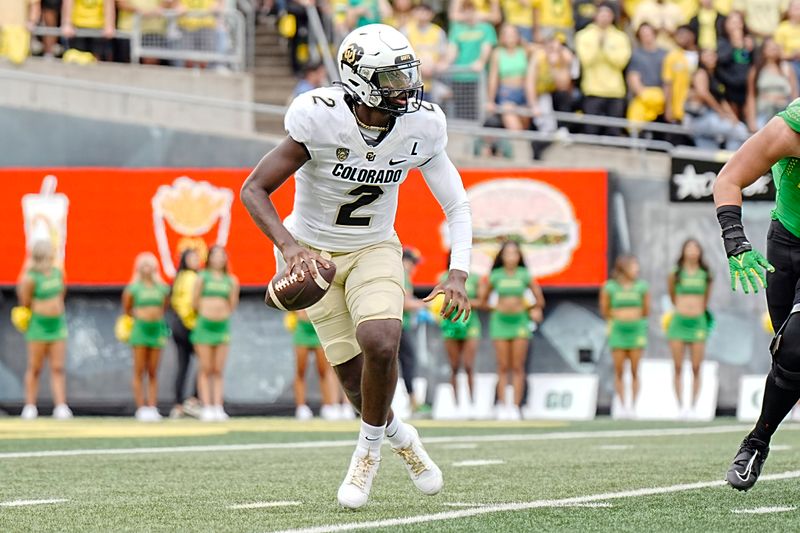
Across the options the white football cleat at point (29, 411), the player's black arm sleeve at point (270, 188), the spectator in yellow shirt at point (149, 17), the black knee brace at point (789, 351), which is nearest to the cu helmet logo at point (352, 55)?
the player's black arm sleeve at point (270, 188)

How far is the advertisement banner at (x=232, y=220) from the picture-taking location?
53.3 ft

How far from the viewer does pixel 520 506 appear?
6.12 metres

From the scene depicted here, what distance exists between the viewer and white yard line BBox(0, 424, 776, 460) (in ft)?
31.3

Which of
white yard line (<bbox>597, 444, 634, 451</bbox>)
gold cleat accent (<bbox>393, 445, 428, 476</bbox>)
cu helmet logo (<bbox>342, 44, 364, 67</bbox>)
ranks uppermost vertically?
cu helmet logo (<bbox>342, 44, 364, 67</bbox>)

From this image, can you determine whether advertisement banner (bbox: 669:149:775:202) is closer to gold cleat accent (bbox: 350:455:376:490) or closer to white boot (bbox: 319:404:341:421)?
white boot (bbox: 319:404:341:421)

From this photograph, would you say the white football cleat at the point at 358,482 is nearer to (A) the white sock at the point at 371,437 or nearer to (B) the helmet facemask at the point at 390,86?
(A) the white sock at the point at 371,437

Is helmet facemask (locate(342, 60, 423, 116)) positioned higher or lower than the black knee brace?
higher

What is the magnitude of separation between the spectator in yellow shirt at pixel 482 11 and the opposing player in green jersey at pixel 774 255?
438 inches

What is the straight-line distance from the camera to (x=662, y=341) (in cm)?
1633

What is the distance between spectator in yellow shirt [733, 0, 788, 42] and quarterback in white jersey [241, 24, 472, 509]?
37.7ft

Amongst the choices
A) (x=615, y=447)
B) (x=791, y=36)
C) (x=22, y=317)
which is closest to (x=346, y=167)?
(x=615, y=447)

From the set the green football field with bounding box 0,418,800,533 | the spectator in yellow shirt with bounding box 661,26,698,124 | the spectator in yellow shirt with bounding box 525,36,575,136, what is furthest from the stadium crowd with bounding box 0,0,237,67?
the green football field with bounding box 0,418,800,533

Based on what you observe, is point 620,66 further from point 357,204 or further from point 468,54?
point 357,204

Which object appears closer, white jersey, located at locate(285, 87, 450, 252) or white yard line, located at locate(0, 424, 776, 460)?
white jersey, located at locate(285, 87, 450, 252)
